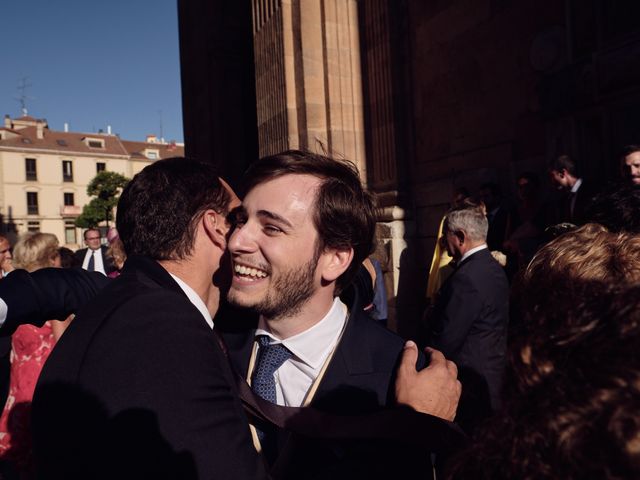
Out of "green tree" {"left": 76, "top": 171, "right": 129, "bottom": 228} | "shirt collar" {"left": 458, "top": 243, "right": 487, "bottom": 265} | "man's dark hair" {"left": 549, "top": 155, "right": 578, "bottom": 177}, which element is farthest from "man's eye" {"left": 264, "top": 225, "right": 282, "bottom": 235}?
"green tree" {"left": 76, "top": 171, "right": 129, "bottom": 228}

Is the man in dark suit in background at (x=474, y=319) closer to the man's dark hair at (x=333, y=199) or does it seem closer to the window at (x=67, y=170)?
the man's dark hair at (x=333, y=199)

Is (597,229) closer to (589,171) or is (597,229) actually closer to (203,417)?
(203,417)

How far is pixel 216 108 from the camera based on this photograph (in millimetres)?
9320

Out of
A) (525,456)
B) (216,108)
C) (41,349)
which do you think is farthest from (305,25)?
(525,456)

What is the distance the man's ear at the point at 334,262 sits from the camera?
6.13 ft

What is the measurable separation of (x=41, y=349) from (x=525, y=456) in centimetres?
373

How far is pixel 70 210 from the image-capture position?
2115 inches

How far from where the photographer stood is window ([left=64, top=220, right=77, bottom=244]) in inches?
2127

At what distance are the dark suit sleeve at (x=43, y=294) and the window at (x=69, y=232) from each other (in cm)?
5812

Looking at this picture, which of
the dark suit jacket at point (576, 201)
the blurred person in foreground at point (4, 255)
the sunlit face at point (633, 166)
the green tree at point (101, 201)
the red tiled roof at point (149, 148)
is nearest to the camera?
the sunlit face at point (633, 166)

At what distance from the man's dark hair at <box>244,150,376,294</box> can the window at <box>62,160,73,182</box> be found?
5969 centimetres

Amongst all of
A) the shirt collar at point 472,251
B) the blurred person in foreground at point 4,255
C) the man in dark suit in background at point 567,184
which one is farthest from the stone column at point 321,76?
the blurred person in foreground at point 4,255

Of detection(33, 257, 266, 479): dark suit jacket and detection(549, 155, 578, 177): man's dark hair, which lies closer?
detection(33, 257, 266, 479): dark suit jacket

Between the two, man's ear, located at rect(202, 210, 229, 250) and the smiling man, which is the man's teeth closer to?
the smiling man
